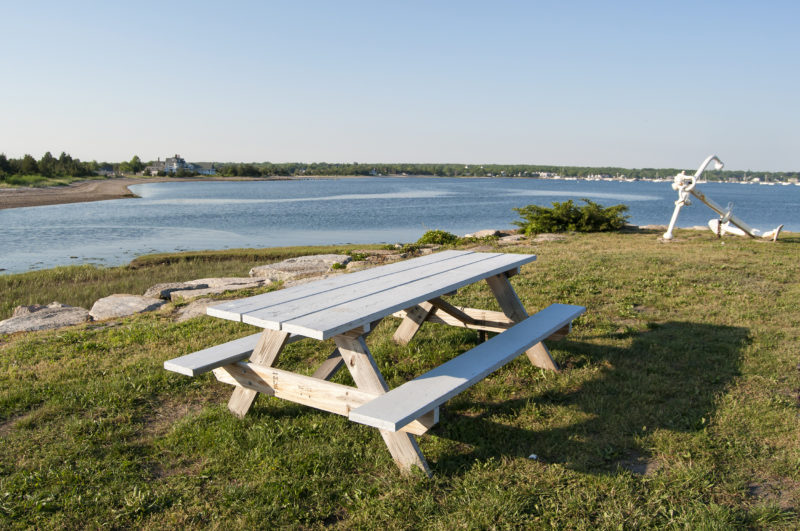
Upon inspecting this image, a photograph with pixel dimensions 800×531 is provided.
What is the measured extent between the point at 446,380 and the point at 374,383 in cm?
42

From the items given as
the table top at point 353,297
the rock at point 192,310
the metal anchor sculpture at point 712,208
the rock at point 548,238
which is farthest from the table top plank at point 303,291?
the metal anchor sculpture at point 712,208

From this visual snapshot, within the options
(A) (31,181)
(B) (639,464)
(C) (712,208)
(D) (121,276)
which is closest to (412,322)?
(B) (639,464)

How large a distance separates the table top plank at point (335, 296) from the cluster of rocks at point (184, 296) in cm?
358

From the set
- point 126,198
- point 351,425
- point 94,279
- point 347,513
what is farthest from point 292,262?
point 126,198

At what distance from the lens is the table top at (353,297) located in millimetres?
2910

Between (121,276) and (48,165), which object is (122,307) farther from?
(48,165)

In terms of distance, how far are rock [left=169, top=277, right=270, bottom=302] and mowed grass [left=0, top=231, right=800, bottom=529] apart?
2.91 meters

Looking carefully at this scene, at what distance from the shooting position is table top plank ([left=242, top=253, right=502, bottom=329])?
2.99 m

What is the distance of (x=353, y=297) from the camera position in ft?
11.4

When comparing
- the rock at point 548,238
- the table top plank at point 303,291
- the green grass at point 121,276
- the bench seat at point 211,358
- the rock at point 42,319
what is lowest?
the green grass at point 121,276

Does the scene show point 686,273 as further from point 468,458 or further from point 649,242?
point 468,458

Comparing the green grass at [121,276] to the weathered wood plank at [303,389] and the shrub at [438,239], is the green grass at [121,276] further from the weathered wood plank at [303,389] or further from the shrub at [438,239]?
the weathered wood plank at [303,389]

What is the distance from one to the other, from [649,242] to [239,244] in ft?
50.2

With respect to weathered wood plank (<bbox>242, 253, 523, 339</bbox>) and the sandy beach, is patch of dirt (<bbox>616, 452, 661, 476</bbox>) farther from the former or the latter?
the sandy beach
